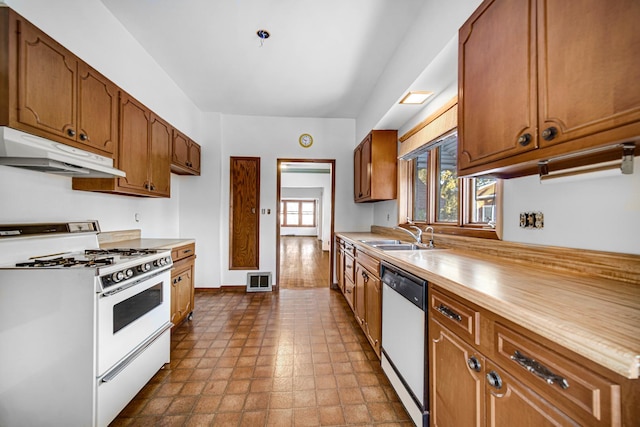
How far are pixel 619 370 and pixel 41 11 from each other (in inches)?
115

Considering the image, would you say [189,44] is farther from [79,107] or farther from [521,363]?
[521,363]

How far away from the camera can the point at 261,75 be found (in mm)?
3006

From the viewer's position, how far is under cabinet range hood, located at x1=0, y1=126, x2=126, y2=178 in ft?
4.19

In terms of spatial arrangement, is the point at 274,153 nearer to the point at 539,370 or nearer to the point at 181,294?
the point at 181,294

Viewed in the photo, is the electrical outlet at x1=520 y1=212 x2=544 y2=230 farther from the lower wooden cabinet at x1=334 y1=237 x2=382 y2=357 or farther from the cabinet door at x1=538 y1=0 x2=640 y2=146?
the lower wooden cabinet at x1=334 y1=237 x2=382 y2=357

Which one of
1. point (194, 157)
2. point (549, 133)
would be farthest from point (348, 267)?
point (194, 157)

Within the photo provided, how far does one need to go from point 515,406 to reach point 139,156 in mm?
3033

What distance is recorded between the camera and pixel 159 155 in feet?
9.12

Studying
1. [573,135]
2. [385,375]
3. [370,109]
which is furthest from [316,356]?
[370,109]

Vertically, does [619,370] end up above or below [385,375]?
above

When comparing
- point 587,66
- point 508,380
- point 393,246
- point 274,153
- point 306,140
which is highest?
point 306,140

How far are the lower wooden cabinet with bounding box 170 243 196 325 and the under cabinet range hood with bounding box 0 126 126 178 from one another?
106cm

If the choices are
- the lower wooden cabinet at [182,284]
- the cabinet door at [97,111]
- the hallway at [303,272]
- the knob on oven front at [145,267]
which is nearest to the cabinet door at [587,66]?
the knob on oven front at [145,267]

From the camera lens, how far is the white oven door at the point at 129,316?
1.40 meters
